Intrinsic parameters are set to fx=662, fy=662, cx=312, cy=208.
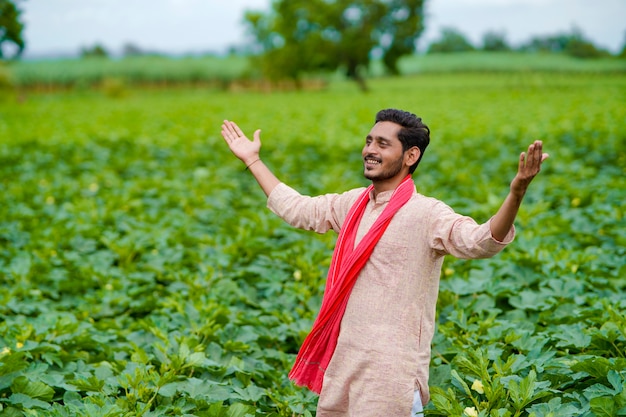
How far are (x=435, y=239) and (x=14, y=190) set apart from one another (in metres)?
5.94

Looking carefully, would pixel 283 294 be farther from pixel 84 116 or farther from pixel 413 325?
pixel 84 116

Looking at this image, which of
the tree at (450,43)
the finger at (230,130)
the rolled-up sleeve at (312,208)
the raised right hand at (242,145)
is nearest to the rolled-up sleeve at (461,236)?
the rolled-up sleeve at (312,208)

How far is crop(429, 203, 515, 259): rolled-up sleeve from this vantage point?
1834 millimetres

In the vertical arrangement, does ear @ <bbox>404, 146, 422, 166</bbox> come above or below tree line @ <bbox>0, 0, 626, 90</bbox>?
below

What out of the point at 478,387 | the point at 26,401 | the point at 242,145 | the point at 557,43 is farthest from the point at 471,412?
the point at 557,43

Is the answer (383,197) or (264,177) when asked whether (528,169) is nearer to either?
(383,197)

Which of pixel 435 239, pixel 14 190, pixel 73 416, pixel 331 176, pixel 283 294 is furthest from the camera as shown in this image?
pixel 331 176

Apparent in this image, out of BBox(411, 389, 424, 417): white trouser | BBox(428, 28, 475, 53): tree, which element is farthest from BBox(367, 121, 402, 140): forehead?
BBox(428, 28, 475, 53): tree

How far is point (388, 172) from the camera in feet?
6.87

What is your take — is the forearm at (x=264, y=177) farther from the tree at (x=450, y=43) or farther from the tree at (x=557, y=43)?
the tree at (x=450, y=43)

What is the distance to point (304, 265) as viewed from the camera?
158 inches

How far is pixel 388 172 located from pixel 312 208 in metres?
0.35

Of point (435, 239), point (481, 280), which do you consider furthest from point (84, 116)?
point (435, 239)

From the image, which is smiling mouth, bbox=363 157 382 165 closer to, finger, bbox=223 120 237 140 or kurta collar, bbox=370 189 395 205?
kurta collar, bbox=370 189 395 205
